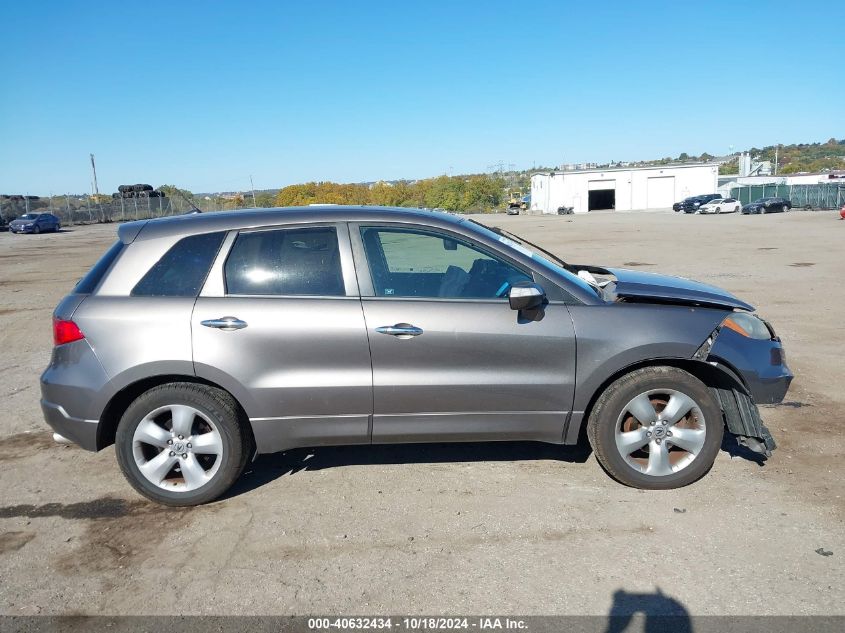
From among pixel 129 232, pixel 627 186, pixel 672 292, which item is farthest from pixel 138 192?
pixel 672 292

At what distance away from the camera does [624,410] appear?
13.6 feet

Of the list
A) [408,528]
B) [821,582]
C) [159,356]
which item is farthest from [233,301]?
[821,582]

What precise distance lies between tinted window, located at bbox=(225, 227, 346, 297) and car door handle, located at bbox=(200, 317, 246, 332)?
7.9 inches

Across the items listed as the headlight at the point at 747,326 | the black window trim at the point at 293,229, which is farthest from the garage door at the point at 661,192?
the black window trim at the point at 293,229

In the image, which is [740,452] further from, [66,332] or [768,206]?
[768,206]

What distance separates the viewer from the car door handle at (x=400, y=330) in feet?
13.2

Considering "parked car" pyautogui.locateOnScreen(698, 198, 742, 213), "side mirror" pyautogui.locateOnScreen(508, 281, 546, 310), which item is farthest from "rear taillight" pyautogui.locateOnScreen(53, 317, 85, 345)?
"parked car" pyautogui.locateOnScreen(698, 198, 742, 213)

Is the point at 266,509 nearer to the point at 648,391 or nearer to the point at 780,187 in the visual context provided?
the point at 648,391

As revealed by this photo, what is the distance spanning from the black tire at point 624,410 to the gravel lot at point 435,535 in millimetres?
100

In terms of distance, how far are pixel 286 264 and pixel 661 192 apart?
3200 inches

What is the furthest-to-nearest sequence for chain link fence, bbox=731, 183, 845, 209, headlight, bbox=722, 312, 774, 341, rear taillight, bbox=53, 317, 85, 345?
chain link fence, bbox=731, 183, 845, 209 → headlight, bbox=722, 312, 774, 341 → rear taillight, bbox=53, 317, 85, 345

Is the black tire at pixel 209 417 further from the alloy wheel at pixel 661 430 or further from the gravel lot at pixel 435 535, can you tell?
the alloy wheel at pixel 661 430

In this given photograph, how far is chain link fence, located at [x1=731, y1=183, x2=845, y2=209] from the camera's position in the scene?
5489cm

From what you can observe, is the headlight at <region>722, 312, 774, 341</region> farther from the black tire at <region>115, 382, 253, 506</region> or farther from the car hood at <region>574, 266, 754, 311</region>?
the black tire at <region>115, 382, 253, 506</region>
